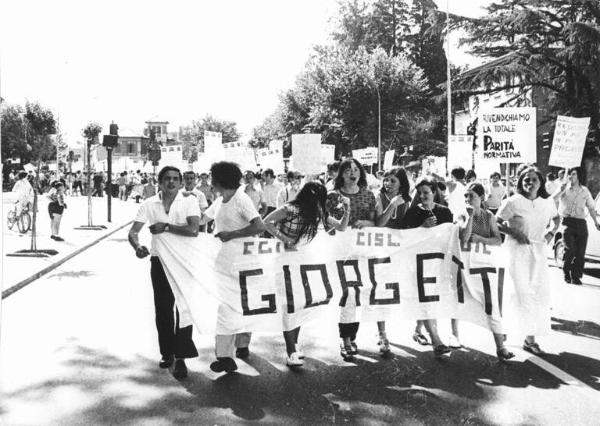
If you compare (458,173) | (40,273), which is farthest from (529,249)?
(40,273)

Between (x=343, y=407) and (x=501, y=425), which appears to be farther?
(x=343, y=407)

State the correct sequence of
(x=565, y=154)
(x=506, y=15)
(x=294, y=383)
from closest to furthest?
(x=294, y=383)
(x=565, y=154)
(x=506, y=15)

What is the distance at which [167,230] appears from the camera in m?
5.80

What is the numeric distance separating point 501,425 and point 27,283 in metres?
8.51

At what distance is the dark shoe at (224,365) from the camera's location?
5.68 metres

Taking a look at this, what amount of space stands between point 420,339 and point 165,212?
2.86 m

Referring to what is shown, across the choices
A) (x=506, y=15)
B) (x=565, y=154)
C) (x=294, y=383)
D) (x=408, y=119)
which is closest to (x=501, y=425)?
(x=294, y=383)

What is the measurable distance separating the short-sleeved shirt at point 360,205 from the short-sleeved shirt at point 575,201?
5.18 m

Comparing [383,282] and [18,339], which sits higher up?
[383,282]

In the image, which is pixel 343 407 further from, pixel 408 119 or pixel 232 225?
pixel 408 119

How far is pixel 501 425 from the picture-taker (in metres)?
A: 4.41

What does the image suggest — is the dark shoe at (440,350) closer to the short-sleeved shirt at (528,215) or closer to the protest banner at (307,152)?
the short-sleeved shirt at (528,215)

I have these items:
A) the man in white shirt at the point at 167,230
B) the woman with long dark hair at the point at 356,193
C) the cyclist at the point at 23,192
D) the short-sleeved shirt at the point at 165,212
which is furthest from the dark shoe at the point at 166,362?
the cyclist at the point at 23,192

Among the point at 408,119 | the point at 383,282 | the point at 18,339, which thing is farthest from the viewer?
the point at 408,119
